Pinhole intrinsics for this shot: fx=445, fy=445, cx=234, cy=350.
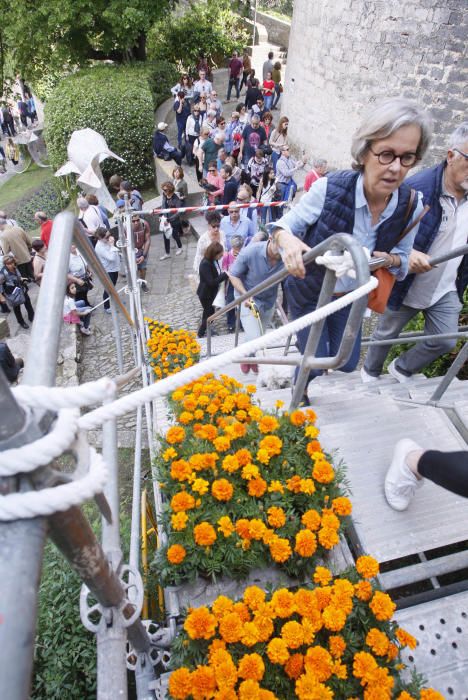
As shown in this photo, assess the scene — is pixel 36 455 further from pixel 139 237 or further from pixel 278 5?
pixel 278 5

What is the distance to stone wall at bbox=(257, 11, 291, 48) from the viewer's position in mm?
20844

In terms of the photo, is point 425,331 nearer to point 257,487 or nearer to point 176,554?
point 257,487

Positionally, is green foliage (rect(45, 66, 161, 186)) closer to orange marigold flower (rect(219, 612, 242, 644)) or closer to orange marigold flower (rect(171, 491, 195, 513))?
orange marigold flower (rect(171, 491, 195, 513))

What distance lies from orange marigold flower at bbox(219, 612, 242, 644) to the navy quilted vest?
5.48 ft

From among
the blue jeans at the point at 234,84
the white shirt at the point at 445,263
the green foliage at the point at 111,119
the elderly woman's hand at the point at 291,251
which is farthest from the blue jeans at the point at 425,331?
the blue jeans at the point at 234,84

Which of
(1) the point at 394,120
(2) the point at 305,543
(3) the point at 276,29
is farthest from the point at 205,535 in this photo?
(3) the point at 276,29

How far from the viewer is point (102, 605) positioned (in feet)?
3.74

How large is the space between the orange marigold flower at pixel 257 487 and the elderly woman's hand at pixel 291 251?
95cm

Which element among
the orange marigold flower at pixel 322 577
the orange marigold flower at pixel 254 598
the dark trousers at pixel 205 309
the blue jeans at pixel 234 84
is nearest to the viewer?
the orange marigold flower at pixel 254 598

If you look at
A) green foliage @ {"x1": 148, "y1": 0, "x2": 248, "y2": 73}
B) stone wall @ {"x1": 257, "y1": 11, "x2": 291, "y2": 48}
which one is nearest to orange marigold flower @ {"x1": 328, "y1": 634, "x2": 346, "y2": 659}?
green foliage @ {"x1": 148, "y1": 0, "x2": 248, "y2": 73}

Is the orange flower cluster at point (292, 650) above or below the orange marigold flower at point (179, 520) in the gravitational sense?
below

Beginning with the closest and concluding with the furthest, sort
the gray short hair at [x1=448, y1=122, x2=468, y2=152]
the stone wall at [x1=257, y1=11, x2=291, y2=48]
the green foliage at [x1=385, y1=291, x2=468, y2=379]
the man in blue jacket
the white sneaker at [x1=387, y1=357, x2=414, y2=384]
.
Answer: the gray short hair at [x1=448, y1=122, x2=468, y2=152] < the man in blue jacket < the white sneaker at [x1=387, y1=357, x2=414, y2=384] < the green foliage at [x1=385, y1=291, x2=468, y2=379] < the stone wall at [x1=257, y1=11, x2=291, y2=48]

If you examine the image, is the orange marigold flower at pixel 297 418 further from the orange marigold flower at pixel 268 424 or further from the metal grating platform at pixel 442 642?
the metal grating platform at pixel 442 642

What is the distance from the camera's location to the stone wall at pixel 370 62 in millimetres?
7840
